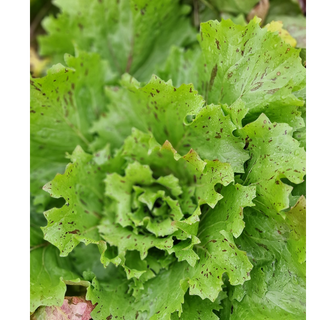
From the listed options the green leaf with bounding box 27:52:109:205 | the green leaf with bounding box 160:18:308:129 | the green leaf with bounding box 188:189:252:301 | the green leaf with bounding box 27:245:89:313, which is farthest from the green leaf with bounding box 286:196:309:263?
the green leaf with bounding box 27:52:109:205

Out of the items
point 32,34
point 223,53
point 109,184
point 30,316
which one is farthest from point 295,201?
point 32,34

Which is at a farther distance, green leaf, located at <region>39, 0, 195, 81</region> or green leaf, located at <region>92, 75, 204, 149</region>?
green leaf, located at <region>39, 0, 195, 81</region>

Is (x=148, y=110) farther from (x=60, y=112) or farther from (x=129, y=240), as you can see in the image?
(x=129, y=240)

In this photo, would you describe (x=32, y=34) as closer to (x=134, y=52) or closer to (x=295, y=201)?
(x=134, y=52)

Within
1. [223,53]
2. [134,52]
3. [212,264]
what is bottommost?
[212,264]

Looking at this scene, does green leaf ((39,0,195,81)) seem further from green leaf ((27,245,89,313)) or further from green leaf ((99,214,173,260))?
green leaf ((27,245,89,313))

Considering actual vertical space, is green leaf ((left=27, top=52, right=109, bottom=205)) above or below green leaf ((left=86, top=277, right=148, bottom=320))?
above

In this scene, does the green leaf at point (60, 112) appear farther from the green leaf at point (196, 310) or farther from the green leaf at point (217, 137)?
the green leaf at point (196, 310)
